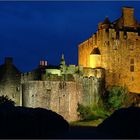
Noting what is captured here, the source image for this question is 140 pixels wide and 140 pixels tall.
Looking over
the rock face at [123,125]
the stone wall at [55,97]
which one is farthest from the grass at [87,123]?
the rock face at [123,125]

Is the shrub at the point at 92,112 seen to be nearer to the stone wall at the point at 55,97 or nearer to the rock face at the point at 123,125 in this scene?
the stone wall at the point at 55,97

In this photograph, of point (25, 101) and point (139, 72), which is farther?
point (139, 72)

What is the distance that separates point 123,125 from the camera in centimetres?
3719

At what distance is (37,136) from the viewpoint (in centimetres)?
3538

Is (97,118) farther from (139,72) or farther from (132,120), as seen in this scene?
(132,120)

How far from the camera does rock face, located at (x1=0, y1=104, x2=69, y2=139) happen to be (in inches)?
1380

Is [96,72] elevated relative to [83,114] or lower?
elevated

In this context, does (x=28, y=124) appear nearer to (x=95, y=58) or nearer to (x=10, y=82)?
(x=10, y=82)

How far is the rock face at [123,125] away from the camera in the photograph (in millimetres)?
35719

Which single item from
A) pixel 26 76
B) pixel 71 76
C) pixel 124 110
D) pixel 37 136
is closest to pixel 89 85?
pixel 71 76

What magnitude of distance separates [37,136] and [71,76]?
2347 centimetres

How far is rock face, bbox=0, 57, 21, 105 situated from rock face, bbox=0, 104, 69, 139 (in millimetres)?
21005

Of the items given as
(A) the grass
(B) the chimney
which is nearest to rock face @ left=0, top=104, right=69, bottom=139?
(A) the grass

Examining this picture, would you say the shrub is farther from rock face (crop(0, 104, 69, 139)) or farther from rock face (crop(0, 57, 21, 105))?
rock face (crop(0, 104, 69, 139))
